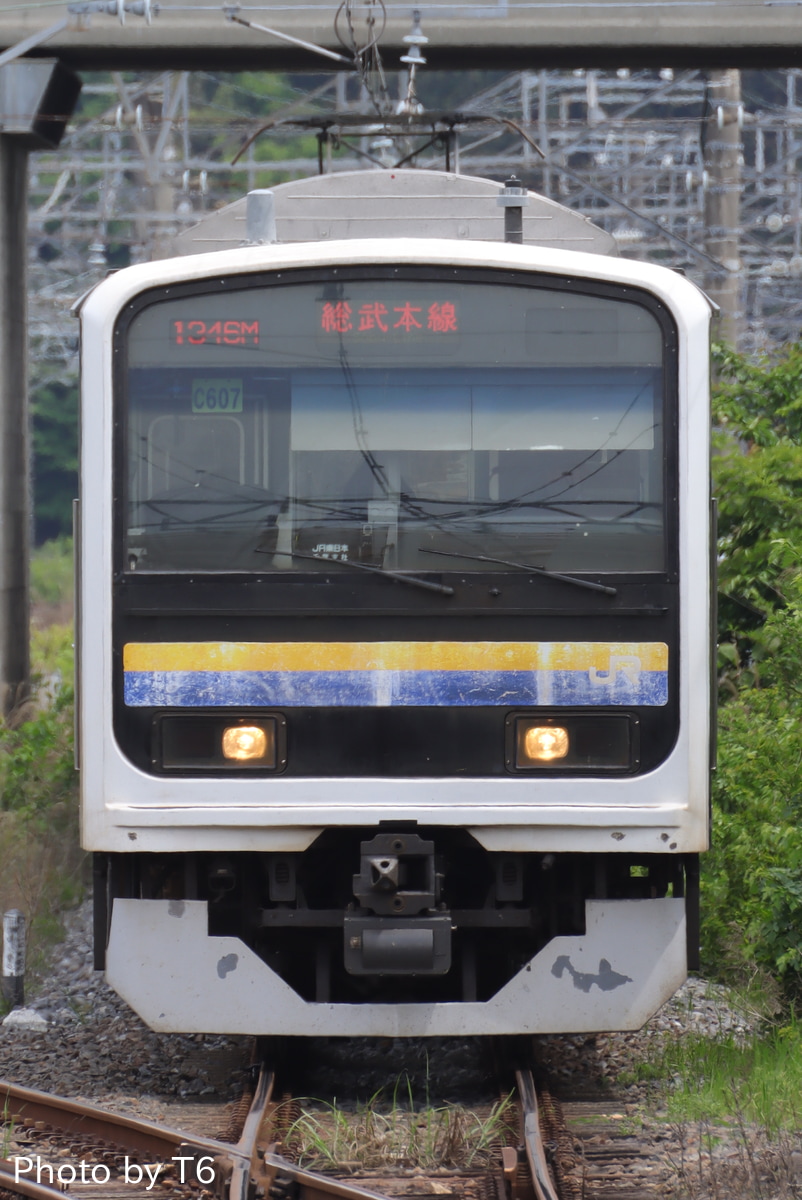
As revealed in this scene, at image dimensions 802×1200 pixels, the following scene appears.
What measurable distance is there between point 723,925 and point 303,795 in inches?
103

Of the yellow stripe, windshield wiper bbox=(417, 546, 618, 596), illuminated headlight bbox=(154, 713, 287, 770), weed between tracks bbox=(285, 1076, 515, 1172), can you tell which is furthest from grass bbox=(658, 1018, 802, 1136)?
illuminated headlight bbox=(154, 713, 287, 770)

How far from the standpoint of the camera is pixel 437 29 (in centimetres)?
1073

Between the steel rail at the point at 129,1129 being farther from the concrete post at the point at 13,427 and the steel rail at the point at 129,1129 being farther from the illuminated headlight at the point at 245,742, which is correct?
the concrete post at the point at 13,427

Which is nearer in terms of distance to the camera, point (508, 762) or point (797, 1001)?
point (508, 762)

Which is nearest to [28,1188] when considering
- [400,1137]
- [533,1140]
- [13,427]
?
[400,1137]

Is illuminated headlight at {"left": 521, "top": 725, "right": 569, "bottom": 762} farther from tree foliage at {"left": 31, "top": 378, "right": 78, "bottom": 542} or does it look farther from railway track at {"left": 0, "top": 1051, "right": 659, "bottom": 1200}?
tree foliage at {"left": 31, "top": 378, "right": 78, "bottom": 542}

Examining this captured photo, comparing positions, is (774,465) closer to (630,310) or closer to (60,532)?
(630,310)

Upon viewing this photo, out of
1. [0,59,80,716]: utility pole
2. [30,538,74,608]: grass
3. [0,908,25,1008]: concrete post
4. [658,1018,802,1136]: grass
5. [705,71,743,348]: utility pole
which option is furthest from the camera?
[30,538,74,608]: grass

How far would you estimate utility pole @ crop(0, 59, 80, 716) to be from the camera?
37.9 ft

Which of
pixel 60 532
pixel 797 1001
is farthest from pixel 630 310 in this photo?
pixel 60 532

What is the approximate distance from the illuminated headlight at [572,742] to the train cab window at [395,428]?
50cm

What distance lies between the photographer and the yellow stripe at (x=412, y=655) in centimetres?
529

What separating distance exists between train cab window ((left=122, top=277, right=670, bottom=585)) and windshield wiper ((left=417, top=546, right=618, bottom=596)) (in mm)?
10

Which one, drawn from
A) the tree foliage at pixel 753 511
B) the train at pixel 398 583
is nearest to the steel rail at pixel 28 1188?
the train at pixel 398 583
